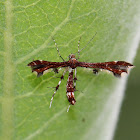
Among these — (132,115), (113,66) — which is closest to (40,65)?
(113,66)

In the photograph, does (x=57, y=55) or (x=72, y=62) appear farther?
(x=72, y=62)

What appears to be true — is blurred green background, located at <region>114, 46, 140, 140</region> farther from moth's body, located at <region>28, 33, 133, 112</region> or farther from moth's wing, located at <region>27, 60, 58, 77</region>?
moth's wing, located at <region>27, 60, 58, 77</region>

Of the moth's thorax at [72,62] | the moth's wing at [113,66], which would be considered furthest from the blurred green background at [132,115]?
the moth's thorax at [72,62]

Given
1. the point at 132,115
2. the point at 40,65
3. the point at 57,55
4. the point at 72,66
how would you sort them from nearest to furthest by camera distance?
the point at 57,55 → the point at 40,65 → the point at 72,66 → the point at 132,115

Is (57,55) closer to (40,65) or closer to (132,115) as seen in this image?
(40,65)

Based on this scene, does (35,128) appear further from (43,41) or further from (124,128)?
(124,128)

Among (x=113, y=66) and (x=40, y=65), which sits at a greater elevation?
(x=113, y=66)

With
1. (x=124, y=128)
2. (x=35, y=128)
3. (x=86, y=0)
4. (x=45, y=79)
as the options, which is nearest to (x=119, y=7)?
(x=86, y=0)
